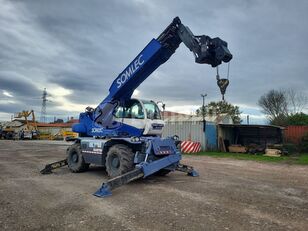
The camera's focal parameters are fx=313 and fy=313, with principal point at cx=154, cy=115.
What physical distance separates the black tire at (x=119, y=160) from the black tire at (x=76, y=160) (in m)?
2.26

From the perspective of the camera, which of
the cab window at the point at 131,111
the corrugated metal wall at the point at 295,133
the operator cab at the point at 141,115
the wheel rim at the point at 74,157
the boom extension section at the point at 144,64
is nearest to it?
the boom extension section at the point at 144,64

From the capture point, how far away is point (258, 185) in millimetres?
9906

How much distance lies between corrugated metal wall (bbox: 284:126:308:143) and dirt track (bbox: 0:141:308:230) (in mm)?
15749

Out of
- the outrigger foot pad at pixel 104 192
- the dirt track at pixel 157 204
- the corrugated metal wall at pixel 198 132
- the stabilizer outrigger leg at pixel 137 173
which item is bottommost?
the dirt track at pixel 157 204

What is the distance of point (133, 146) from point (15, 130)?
47.1 m

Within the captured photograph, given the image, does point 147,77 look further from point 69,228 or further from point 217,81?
point 69,228

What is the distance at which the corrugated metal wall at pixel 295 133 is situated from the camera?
25370mm

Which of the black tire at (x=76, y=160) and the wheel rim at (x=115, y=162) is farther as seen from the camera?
the black tire at (x=76, y=160)

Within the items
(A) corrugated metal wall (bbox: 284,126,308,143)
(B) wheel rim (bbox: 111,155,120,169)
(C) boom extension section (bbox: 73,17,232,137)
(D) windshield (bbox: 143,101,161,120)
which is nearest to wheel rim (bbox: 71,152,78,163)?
(C) boom extension section (bbox: 73,17,232,137)

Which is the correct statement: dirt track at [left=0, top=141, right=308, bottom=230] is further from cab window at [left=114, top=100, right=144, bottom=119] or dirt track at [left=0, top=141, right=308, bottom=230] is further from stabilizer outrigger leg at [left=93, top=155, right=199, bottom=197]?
cab window at [left=114, top=100, right=144, bottom=119]

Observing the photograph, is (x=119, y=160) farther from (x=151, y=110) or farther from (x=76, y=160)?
(x=76, y=160)

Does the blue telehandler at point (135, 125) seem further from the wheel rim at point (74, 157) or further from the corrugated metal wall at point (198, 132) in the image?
the corrugated metal wall at point (198, 132)

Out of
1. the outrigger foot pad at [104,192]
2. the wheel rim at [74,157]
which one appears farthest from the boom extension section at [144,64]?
the outrigger foot pad at [104,192]

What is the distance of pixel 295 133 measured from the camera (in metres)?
26.0
